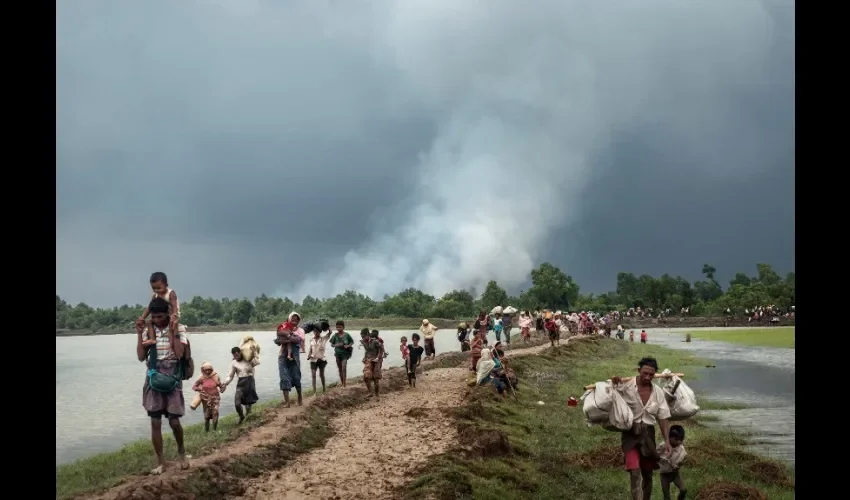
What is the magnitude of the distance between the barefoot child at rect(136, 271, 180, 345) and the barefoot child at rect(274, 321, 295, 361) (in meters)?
6.33

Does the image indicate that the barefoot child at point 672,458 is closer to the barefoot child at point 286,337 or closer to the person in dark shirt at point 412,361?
the barefoot child at point 286,337

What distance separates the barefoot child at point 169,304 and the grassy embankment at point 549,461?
3744mm

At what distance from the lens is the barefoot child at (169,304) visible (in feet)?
26.6

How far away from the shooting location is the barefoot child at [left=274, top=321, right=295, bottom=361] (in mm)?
14516

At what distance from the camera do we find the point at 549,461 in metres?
11.1

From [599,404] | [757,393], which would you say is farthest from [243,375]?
[757,393]

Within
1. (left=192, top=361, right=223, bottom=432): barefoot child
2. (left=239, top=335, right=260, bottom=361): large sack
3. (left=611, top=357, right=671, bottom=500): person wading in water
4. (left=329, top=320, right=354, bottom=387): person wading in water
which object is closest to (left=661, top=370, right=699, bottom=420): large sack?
(left=611, top=357, right=671, bottom=500): person wading in water

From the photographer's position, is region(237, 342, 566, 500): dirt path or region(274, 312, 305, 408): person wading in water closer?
region(237, 342, 566, 500): dirt path

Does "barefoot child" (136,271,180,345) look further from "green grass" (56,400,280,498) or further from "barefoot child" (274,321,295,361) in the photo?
"barefoot child" (274,321,295,361)
